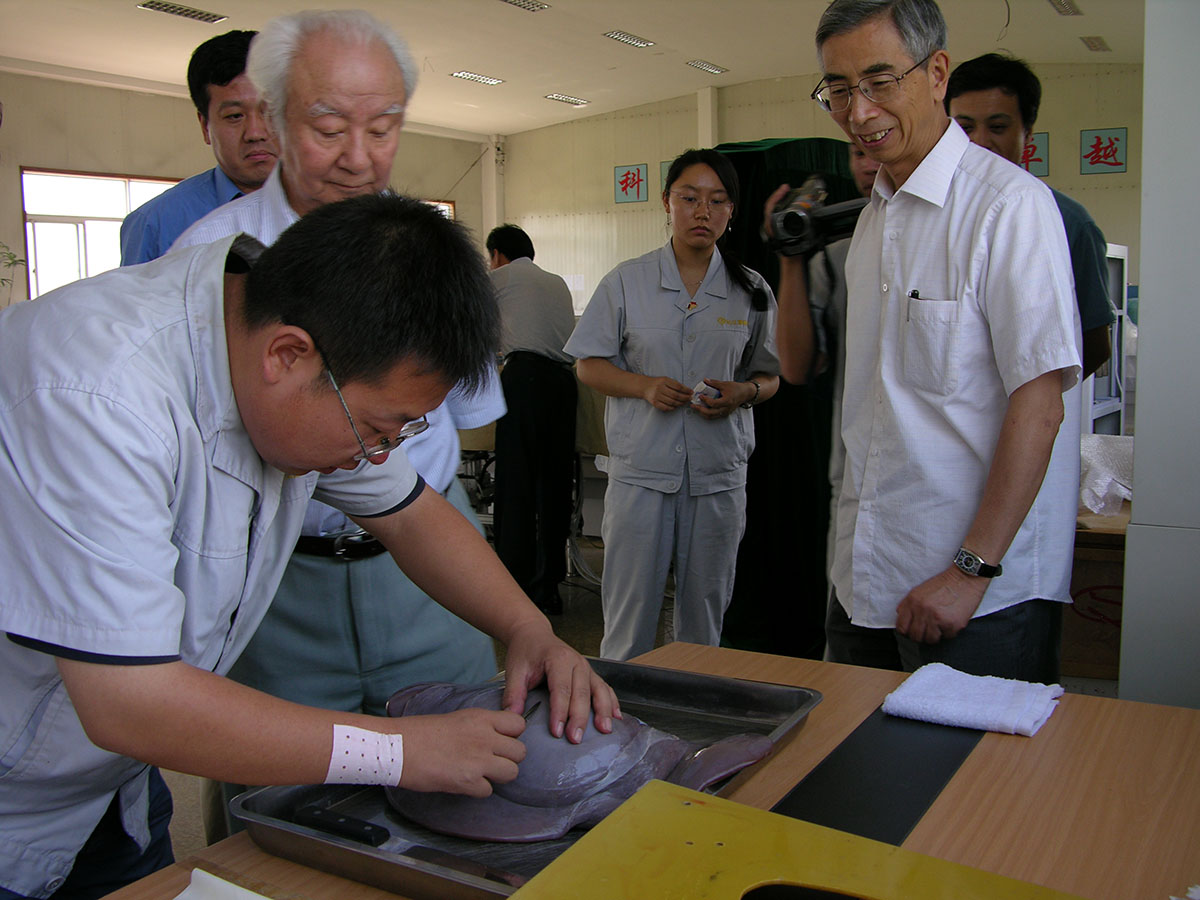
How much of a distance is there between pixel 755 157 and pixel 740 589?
1.35m

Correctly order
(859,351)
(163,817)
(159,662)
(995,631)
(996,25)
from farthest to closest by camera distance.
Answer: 1. (996,25)
2. (859,351)
3. (995,631)
4. (163,817)
5. (159,662)

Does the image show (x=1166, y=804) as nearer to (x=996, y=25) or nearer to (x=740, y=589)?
(x=740, y=589)

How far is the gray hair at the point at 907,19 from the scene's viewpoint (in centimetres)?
146

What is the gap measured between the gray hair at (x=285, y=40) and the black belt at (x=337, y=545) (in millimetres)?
583

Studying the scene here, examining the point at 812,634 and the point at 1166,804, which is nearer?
the point at 1166,804

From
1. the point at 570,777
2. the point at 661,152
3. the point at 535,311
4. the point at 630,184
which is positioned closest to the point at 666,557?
the point at 535,311

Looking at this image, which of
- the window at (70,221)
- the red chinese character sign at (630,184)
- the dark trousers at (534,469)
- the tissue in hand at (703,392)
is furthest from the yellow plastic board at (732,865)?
the red chinese character sign at (630,184)

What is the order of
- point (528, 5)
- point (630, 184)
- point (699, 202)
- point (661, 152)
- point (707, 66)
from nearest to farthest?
point (699, 202), point (528, 5), point (707, 66), point (661, 152), point (630, 184)

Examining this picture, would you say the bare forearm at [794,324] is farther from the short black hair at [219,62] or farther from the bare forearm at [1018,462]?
the short black hair at [219,62]

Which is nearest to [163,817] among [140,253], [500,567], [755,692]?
[500,567]

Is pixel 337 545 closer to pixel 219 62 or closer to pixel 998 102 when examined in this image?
pixel 219 62

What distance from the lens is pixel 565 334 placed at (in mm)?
4129

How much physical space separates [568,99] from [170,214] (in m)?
9.73

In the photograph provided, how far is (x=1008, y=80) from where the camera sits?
202 centimetres
